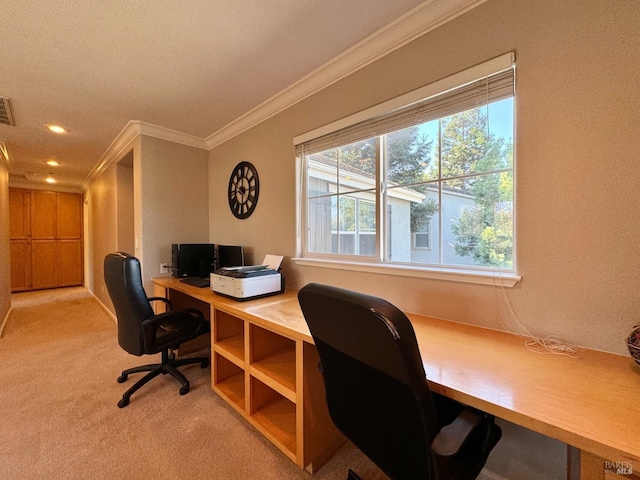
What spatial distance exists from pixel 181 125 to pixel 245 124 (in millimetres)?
724

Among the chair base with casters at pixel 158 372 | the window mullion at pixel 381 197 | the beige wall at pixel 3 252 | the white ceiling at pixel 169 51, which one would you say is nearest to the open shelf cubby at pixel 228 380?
the chair base with casters at pixel 158 372

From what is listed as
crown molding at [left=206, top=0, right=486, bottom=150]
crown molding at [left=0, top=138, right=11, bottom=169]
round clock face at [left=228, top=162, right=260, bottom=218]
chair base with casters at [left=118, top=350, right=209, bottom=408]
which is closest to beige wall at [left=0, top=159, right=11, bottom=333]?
crown molding at [left=0, top=138, right=11, bottom=169]

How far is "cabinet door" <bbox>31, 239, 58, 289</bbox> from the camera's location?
5.47 metres

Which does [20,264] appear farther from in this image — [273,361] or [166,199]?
[273,361]

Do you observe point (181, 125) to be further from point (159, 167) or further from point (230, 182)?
point (230, 182)

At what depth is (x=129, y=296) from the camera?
71.4 inches

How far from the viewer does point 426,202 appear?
151cm

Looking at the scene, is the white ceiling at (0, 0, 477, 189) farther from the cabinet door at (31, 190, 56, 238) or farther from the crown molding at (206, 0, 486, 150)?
the cabinet door at (31, 190, 56, 238)

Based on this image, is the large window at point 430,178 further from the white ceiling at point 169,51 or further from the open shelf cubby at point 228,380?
the open shelf cubby at point 228,380

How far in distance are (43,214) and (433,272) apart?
7671 mm

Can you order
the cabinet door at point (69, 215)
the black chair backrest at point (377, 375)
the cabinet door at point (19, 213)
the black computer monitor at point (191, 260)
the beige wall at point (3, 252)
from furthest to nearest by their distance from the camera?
the cabinet door at point (69, 215) < the cabinet door at point (19, 213) < the beige wall at point (3, 252) < the black computer monitor at point (191, 260) < the black chair backrest at point (377, 375)

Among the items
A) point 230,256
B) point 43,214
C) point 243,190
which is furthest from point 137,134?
point 43,214

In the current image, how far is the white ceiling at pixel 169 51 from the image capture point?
1364 millimetres

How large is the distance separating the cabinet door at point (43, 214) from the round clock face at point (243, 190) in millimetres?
5471
